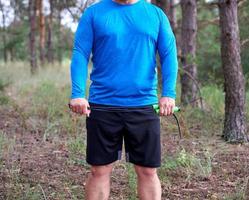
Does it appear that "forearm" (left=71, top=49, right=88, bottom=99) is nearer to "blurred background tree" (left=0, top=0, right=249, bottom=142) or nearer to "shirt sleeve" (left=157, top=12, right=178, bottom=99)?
"shirt sleeve" (left=157, top=12, right=178, bottom=99)

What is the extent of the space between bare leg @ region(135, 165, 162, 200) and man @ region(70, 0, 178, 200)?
0.12ft

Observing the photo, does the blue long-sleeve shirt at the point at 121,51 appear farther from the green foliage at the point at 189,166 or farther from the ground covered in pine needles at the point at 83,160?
the green foliage at the point at 189,166

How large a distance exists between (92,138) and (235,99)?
366 centimetres

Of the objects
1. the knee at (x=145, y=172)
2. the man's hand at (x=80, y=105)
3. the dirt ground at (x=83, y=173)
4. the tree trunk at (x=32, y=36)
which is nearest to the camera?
the man's hand at (x=80, y=105)

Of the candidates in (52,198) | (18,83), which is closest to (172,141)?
(52,198)

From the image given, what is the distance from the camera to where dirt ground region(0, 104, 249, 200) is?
4847 mm

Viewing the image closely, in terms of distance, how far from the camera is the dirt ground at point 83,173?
15.9 feet

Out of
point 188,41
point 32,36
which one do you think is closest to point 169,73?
point 188,41

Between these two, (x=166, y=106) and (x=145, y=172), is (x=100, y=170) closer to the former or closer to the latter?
(x=145, y=172)

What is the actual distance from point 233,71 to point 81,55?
3.73 metres

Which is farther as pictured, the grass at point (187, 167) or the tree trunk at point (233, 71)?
the tree trunk at point (233, 71)

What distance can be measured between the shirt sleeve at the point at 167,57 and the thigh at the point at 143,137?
0.19 metres

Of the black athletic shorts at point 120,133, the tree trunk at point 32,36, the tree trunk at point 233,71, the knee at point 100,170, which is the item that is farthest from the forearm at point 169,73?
the tree trunk at point 32,36

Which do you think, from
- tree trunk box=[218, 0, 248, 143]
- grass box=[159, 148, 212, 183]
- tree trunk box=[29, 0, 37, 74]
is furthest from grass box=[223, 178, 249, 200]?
tree trunk box=[29, 0, 37, 74]
